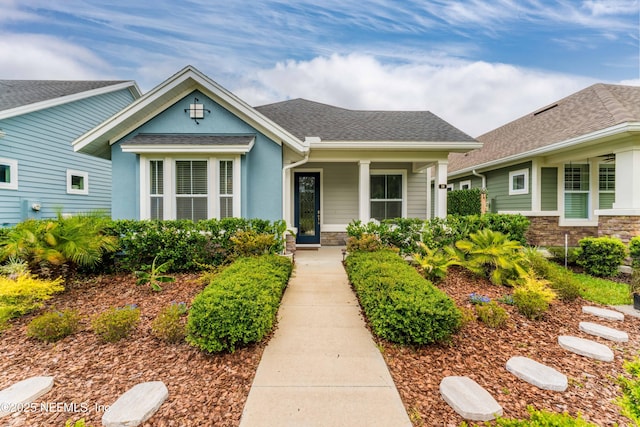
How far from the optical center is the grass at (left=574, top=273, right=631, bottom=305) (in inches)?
192

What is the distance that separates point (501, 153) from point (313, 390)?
1205 cm

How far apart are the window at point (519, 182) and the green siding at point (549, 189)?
471 mm

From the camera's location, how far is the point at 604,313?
4.16m

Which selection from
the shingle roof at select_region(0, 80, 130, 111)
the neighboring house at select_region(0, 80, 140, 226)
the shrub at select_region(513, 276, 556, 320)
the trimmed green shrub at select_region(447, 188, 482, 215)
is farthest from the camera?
the trimmed green shrub at select_region(447, 188, 482, 215)

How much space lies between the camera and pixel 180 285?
5.23m

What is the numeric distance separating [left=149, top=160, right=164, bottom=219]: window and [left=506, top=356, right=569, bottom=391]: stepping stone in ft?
24.4

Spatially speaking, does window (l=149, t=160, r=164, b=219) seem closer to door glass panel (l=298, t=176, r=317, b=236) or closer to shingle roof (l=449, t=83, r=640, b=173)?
door glass panel (l=298, t=176, r=317, b=236)

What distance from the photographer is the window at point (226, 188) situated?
7.14 meters

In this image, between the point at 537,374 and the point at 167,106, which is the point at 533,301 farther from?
the point at 167,106

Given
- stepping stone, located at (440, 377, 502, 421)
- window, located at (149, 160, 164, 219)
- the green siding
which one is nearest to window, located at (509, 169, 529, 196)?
the green siding

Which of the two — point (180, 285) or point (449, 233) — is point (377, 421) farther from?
point (449, 233)

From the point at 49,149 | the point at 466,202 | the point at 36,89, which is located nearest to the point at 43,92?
the point at 36,89

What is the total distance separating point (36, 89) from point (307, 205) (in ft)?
36.5

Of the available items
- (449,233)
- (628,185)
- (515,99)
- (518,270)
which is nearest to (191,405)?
(518,270)
